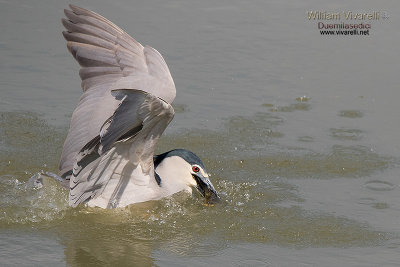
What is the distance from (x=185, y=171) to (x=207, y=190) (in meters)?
0.27

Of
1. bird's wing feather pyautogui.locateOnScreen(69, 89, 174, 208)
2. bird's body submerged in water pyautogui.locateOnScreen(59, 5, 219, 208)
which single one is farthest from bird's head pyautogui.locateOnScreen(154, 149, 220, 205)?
bird's wing feather pyautogui.locateOnScreen(69, 89, 174, 208)

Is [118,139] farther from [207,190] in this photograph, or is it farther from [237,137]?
[237,137]

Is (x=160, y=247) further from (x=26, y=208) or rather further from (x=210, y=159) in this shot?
(x=210, y=159)

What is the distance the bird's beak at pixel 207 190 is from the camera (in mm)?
6473

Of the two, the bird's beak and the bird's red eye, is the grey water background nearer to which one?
the bird's beak

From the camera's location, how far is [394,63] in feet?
29.4

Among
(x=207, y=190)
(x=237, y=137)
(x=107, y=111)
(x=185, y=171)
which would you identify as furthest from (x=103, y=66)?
(x=237, y=137)

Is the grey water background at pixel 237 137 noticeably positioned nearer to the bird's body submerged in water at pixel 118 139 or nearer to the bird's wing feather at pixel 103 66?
the bird's body submerged in water at pixel 118 139

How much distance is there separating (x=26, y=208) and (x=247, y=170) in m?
2.05

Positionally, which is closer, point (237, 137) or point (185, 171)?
point (185, 171)

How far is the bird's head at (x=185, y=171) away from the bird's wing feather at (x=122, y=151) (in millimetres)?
320

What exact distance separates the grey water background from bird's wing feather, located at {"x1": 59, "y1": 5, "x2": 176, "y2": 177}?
0.73 meters

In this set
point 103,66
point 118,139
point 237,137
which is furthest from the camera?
point 237,137

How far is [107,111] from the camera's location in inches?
256
